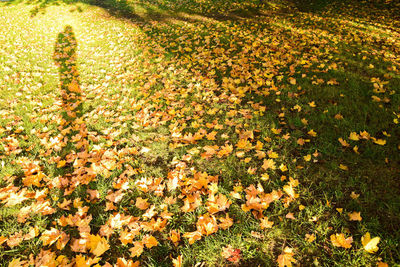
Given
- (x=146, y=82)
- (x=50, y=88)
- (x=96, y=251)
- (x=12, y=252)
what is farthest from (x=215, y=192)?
(x=50, y=88)

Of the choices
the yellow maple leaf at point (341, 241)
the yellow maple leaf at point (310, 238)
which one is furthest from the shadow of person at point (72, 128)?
the yellow maple leaf at point (341, 241)

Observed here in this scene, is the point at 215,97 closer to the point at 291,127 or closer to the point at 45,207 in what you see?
the point at 291,127

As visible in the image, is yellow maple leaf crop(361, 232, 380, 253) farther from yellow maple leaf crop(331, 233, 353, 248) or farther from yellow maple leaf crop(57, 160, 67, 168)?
yellow maple leaf crop(57, 160, 67, 168)

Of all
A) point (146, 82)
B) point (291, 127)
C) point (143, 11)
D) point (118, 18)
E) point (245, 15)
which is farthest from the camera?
point (143, 11)

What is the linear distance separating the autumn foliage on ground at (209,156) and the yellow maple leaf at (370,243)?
0.03ft

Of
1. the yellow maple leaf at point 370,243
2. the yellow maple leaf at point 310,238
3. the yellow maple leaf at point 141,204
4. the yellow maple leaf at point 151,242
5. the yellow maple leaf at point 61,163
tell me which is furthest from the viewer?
the yellow maple leaf at point 61,163

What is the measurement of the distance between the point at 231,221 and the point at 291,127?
150cm

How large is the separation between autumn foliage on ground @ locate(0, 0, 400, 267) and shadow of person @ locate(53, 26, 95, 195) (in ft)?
0.08

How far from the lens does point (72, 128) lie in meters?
2.96

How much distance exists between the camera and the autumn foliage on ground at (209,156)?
5.20ft

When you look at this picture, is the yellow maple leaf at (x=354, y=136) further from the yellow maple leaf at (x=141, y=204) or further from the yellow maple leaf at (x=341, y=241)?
the yellow maple leaf at (x=141, y=204)

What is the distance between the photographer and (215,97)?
3.27m

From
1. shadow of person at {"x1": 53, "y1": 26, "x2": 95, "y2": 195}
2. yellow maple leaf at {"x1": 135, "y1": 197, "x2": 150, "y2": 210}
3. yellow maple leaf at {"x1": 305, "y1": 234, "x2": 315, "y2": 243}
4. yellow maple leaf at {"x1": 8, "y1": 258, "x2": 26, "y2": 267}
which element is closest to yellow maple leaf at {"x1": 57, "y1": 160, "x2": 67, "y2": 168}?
shadow of person at {"x1": 53, "y1": 26, "x2": 95, "y2": 195}

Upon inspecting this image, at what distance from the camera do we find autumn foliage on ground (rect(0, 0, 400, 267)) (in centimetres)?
158
